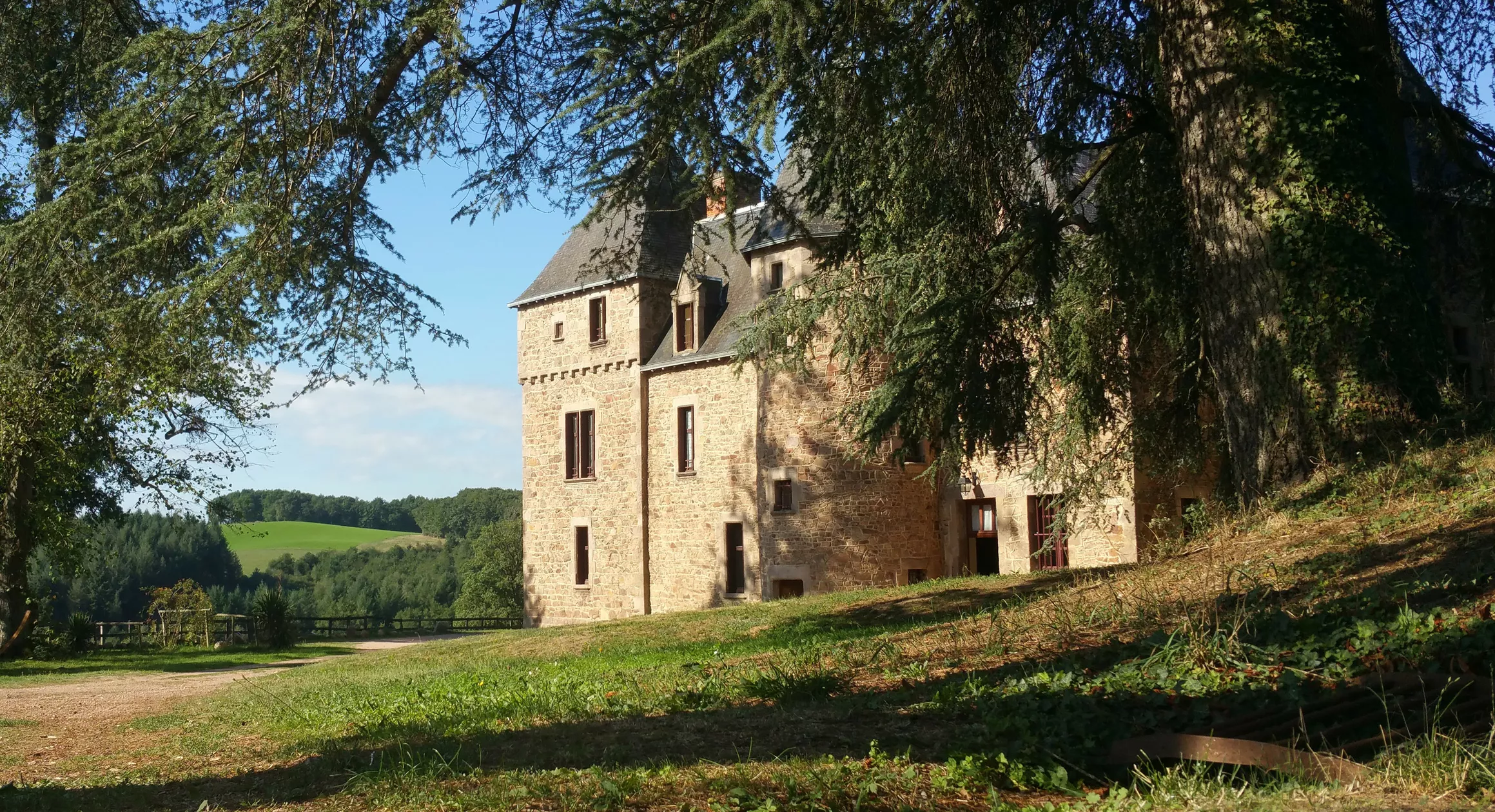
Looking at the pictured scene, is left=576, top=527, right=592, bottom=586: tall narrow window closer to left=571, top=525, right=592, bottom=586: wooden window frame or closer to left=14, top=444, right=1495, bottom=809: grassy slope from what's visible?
left=571, top=525, right=592, bottom=586: wooden window frame

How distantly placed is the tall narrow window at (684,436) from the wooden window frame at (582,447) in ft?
10.5

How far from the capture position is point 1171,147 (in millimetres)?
11141

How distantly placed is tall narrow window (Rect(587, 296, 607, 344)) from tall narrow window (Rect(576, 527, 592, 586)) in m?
4.53

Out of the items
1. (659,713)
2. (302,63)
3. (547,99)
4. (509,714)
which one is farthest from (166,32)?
(659,713)

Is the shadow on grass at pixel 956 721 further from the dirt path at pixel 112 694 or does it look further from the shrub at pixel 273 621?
the shrub at pixel 273 621

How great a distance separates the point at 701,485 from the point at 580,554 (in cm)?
525

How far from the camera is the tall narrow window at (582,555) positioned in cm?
2798

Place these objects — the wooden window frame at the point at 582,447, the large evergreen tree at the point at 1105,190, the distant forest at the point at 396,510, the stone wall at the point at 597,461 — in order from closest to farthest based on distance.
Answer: the large evergreen tree at the point at 1105,190
the stone wall at the point at 597,461
the wooden window frame at the point at 582,447
the distant forest at the point at 396,510

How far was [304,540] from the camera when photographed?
9169 cm

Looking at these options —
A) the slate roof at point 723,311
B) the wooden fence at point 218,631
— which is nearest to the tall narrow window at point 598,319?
the slate roof at point 723,311

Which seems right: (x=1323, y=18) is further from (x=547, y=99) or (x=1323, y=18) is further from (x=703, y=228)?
(x=547, y=99)

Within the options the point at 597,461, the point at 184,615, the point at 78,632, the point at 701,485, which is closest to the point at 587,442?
the point at 597,461

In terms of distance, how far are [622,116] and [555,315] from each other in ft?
69.5

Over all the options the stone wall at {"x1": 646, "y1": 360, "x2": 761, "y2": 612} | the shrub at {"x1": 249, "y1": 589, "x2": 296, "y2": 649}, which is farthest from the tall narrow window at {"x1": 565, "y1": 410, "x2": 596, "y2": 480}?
the shrub at {"x1": 249, "y1": 589, "x2": 296, "y2": 649}
